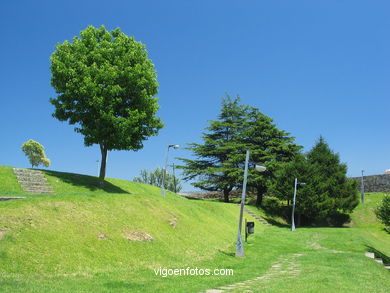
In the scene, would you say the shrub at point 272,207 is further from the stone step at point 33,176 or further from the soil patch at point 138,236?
the soil patch at point 138,236

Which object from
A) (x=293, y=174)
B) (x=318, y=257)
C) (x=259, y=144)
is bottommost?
(x=318, y=257)

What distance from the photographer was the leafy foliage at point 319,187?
3991cm

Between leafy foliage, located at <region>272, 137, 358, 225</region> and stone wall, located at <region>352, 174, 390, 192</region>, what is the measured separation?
1267cm

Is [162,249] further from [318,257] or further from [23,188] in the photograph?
[23,188]

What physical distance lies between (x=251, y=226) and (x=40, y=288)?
47.2 feet

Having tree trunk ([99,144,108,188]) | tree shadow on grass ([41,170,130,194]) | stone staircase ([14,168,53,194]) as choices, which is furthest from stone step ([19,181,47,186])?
tree trunk ([99,144,108,188])

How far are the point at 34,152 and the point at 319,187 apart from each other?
65.5 m

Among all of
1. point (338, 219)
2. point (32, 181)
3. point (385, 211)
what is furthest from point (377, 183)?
point (32, 181)

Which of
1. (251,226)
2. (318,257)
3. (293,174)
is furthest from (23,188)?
(293,174)

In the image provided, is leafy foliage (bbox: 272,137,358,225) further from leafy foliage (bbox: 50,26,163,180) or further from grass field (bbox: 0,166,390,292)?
leafy foliage (bbox: 50,26,163,180)

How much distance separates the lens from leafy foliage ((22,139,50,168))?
75.4 m

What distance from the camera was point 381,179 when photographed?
53.4 meters

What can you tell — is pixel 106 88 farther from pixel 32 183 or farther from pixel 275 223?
pixel 275 223

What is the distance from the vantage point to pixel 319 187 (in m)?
40.0
